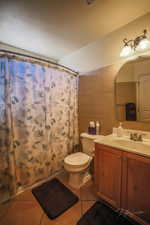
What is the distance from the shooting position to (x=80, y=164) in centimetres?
163

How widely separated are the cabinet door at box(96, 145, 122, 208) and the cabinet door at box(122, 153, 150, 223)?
6 cm

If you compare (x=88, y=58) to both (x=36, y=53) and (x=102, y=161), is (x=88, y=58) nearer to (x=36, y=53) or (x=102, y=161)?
(x=36, y=53)

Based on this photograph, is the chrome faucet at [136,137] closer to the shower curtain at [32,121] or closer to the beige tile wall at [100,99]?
the beige tile wall at [100,99]

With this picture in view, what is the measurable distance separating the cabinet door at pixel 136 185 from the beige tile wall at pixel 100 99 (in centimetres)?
55

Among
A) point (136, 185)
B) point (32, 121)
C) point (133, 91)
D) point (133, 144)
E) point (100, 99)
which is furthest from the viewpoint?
point (100, 99)

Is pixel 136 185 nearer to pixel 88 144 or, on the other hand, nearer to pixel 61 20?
pixel 88 144

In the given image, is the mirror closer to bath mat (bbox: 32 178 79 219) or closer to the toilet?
the toilet

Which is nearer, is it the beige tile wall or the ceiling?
the ceiling

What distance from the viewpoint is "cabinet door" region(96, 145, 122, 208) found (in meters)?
1.25

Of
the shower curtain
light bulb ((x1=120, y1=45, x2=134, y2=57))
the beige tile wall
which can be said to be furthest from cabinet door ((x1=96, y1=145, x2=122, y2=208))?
light bulb ((x1=120, y1=45, x2=134, y2=57))

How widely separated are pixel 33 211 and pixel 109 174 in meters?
1.03

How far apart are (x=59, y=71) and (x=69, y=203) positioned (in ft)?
6.46

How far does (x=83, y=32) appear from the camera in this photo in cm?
173

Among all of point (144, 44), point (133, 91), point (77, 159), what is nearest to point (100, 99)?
point (133, 91)
